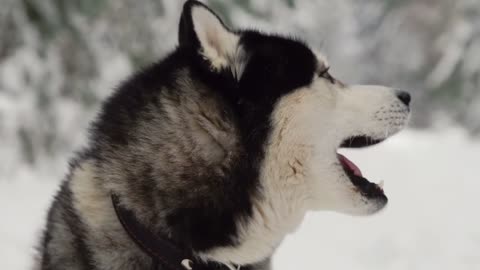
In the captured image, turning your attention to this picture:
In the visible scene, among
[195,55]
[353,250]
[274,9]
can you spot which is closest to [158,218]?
[195,55]

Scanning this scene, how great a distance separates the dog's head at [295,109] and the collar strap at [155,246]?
36 cm

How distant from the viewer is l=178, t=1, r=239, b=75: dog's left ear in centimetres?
199

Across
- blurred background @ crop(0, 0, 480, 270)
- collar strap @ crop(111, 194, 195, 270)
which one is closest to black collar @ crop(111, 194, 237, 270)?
collar strap @ crop(111, 194, 195, 270)

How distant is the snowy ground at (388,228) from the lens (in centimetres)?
602

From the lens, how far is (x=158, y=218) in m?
2.00

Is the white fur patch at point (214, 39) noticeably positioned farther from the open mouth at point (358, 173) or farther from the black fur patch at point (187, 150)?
the open mouth at point (358, 173)

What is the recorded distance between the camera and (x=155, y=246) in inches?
76.9

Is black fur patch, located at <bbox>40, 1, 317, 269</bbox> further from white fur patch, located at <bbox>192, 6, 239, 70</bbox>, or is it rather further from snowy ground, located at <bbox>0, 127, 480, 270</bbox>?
snowy ground, located at <bbox>0, 127, 480, 270</bbox>

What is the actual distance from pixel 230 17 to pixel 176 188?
12.2 feet

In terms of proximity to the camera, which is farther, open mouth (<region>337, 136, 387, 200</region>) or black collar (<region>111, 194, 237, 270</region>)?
open mouth (<region>337, 136, 387, 200</region>)

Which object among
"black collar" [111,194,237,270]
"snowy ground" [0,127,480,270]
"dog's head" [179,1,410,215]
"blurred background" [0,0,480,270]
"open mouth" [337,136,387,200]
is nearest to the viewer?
"black collar" [111,194,237,270]

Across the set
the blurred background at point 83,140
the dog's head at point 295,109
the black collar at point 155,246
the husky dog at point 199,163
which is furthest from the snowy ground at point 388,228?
the dog's head at point 295,109

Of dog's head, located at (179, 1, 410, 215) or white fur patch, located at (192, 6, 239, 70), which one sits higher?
white fur patch, located at (192, 6, 239, 70)

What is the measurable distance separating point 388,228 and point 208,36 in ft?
17.7
